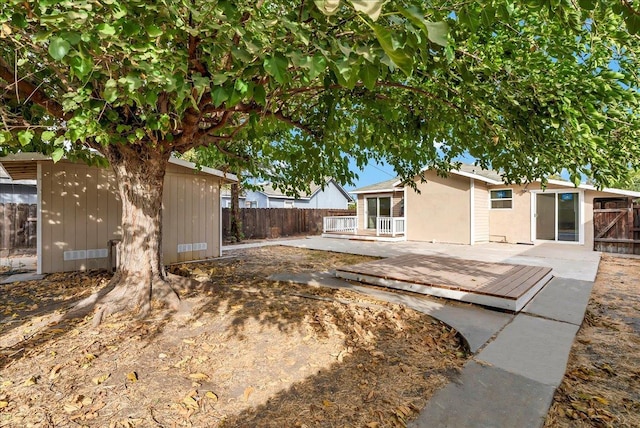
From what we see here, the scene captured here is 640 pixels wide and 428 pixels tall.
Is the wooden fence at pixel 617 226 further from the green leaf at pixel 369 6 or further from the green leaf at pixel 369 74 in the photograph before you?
the green leaf at pixel 369 6

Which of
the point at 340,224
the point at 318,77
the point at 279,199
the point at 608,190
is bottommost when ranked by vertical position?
the point at 340,224

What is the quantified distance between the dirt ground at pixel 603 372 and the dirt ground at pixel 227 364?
2.60ft

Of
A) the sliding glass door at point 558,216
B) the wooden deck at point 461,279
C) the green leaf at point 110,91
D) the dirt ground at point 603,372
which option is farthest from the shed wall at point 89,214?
the sliding glass door at point 558,216

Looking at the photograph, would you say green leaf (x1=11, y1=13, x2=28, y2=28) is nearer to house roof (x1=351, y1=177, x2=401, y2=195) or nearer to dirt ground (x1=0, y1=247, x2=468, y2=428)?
dirt ground (x1=0, y1=247, x2=468, y2=428)

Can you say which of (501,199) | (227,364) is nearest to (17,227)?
(227,364)

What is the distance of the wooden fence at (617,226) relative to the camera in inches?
417

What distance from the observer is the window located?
12852 millimetres

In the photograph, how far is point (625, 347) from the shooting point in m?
3.26

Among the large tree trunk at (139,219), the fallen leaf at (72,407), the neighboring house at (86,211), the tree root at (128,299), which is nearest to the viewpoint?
the fallen leaf at (72,407)

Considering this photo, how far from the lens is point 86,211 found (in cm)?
683

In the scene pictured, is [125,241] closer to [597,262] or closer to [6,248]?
[6,248]

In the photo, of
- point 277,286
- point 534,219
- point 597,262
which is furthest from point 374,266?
point 534,219

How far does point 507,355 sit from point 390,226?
40.4 ft

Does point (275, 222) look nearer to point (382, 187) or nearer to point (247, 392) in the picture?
point (382, 187)
